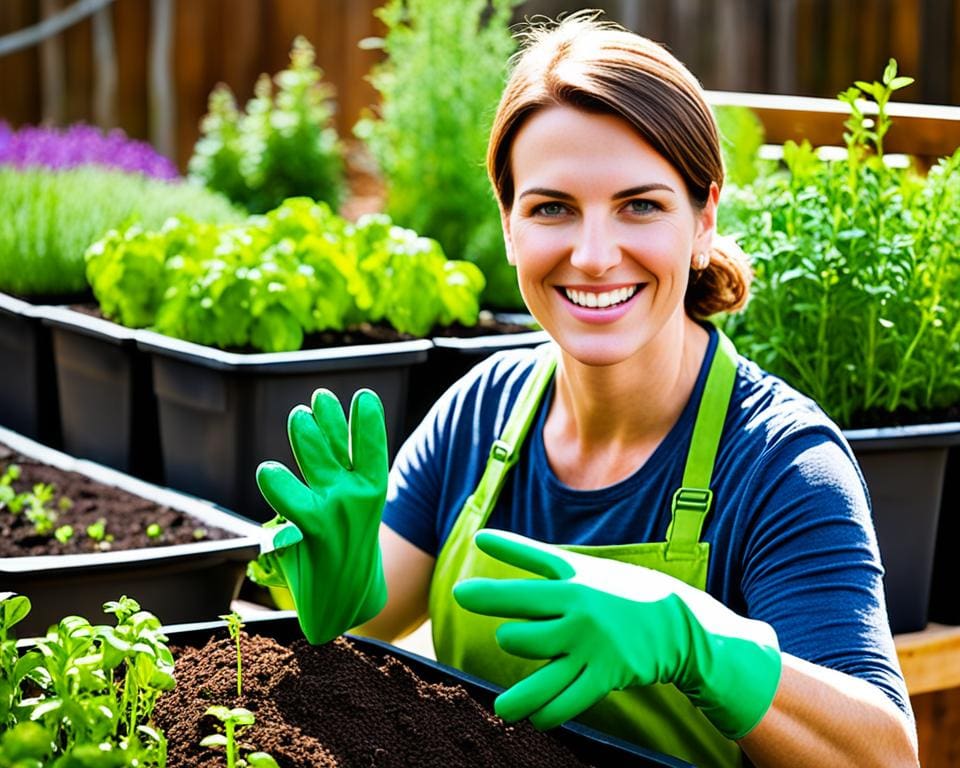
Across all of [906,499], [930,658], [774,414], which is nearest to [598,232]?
[774,414]

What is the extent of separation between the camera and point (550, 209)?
1.45 metres

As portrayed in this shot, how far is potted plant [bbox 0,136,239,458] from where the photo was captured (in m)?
2.75

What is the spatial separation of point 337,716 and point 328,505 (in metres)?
0.21

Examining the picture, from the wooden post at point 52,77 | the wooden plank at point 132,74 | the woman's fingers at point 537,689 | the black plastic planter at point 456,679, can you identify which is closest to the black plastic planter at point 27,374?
the black plastic planter at point 456,679

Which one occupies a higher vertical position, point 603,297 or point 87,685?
point 603,297

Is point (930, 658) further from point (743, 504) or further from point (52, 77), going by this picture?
point (52, 77)

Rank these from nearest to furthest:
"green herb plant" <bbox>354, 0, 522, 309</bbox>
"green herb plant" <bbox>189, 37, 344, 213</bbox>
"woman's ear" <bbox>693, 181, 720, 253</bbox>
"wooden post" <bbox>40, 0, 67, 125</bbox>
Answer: "woman's ear" <bbox>693, 181, 720, 253</bbox> < "green herb plant" <bbox>354, 0, 522, 309</bbox> < "green herb plant" <bbox>189, 37, 344, 213</bbox> < "wooden post" <bbox>40, 0, 67, 125</bbox>

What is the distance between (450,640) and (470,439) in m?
0.26

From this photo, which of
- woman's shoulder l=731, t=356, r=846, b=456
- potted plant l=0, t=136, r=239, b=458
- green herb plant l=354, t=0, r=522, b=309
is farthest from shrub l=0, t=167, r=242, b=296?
woman's shoulder l=731, t=356, r=846, b=456

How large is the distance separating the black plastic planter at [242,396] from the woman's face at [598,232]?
76 centimetres

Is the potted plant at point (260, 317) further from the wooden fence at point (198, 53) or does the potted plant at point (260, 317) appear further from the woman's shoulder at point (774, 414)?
the wooden fence at point (198, 53)

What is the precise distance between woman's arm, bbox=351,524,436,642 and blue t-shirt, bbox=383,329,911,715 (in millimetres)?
14

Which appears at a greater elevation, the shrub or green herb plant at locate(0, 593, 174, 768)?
the shrub

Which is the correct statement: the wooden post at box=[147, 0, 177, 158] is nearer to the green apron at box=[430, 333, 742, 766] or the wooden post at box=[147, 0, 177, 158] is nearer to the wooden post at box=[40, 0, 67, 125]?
the wooden post at box=[40, 0, 67, 125]
